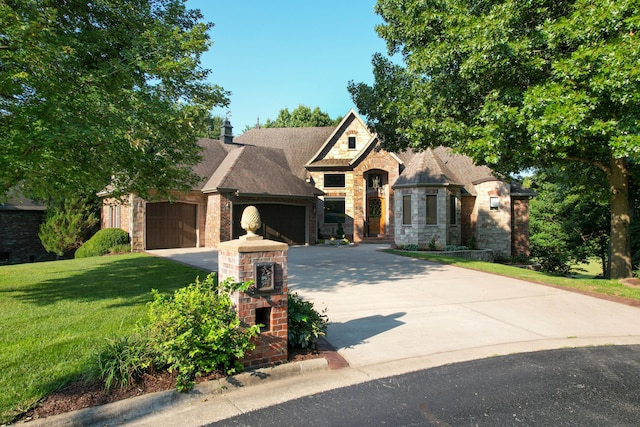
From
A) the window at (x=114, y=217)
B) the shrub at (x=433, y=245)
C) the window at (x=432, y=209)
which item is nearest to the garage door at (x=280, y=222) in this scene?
the window at (x=114, y=217)

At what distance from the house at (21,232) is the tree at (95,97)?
17826 millimetres

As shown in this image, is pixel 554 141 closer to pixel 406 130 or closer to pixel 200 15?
pixel 406 130

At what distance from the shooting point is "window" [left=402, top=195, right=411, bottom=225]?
877 inches

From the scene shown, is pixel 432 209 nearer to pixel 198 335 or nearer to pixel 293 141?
pixel 293 141

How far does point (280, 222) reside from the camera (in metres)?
22.0

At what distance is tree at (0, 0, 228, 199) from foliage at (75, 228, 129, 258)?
8.93 m

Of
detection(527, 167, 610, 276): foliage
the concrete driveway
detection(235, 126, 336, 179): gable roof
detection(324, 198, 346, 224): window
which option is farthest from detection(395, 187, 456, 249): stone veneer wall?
the concrete driveway

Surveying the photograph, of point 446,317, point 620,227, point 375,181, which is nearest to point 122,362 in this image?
point 446,317

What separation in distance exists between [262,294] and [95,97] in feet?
18.1

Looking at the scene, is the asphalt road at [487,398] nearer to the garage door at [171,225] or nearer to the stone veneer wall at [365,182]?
the garage door at [171,225]

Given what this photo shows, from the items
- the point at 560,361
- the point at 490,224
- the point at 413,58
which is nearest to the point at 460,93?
the point at 413,58

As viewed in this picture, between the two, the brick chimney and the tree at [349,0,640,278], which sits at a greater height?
the brick chimney

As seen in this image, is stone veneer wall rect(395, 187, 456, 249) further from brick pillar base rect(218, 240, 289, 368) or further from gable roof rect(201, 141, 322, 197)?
brick pillar base rect(218, 240, 289, 368)

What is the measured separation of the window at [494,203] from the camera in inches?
948
